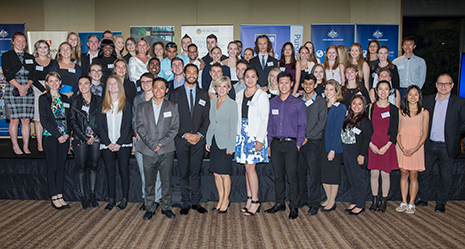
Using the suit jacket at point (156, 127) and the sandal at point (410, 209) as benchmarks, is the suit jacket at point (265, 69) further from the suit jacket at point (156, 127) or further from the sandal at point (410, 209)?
the sandal at point (410, 209)

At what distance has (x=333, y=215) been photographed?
350 cm

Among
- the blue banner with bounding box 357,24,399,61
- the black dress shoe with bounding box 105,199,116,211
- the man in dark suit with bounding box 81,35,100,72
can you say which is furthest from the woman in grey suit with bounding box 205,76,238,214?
the blue banner with bounding box 357,24,399,61

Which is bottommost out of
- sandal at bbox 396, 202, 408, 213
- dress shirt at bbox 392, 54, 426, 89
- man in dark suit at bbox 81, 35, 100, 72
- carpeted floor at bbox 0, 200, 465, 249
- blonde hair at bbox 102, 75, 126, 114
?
carpeted floor at bbox 0, 200, 465, 249

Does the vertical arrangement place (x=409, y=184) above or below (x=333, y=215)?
above

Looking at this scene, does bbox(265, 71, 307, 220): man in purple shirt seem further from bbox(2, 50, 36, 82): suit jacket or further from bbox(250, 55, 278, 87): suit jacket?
bbox(2, 50, 36, 82): suit jacket

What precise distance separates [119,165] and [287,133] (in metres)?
1.96

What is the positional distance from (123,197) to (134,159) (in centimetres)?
52

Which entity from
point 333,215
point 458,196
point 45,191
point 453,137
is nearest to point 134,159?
point 45,191

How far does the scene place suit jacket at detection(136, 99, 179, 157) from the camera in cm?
332

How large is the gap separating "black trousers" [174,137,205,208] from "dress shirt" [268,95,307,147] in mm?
863

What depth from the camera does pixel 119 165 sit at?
364 centimetres

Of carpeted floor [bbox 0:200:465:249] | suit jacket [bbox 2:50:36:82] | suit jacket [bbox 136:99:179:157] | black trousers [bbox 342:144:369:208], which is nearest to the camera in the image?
carpeted floor [bbox 0:200:465:249]

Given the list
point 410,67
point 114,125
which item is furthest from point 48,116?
point 410,67

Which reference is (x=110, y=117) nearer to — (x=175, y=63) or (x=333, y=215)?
(x=175, y=63)
